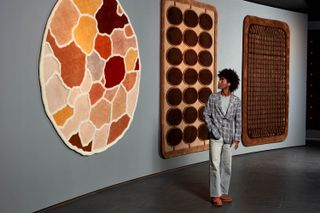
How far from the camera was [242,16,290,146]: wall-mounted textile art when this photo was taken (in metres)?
7.78

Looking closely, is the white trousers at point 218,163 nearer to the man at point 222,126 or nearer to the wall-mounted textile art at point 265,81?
the man at point 222,126

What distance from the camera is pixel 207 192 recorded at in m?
5.04

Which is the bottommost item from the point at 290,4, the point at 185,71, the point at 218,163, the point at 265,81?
the point at 218,163

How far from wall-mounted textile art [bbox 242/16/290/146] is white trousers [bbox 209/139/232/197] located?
3.19 m

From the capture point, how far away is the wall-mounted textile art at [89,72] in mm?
4195

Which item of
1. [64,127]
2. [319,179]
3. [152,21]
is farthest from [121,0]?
[319,179]

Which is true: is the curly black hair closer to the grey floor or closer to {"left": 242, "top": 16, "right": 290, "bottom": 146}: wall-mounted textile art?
the grey floor

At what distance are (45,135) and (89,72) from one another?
0.84 m

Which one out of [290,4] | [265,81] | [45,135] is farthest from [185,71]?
[290,4]

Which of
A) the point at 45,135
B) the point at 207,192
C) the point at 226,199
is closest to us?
the point at 45,135

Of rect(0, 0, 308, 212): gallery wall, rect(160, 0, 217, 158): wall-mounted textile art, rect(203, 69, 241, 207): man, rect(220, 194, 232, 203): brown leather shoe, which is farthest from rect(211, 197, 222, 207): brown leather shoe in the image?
rect(160, 0, 217, 158): wall-mounted textile art

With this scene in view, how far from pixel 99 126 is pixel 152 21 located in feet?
5.23

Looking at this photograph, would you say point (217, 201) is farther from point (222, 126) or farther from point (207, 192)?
point (222, 126)

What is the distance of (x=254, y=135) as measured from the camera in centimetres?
790
